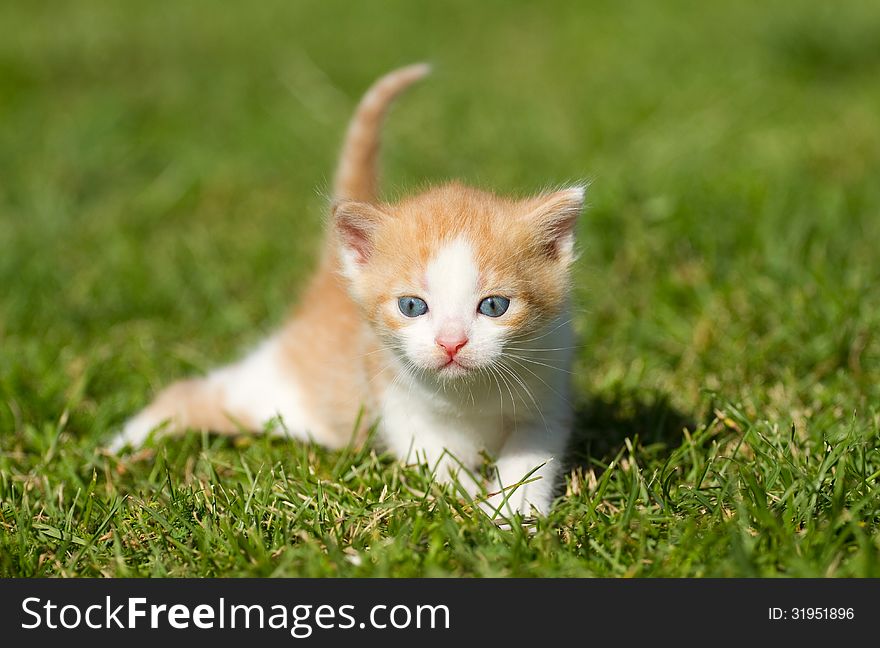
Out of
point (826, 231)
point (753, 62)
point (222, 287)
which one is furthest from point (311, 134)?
point (826, 231)

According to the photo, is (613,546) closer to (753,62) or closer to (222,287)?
(222,287)

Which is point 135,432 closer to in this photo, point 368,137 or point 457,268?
point 368,137

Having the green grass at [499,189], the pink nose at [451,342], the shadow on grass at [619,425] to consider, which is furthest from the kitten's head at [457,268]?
the shadow on grass at [619,425]

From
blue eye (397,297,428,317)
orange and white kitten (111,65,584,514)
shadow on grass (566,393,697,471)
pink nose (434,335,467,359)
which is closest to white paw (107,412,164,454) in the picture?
orange and white kitten (111,65,584,514)

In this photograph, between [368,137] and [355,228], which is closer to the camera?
[355,228]

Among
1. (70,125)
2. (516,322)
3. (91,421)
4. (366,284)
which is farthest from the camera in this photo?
(70,125)

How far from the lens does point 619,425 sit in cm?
309

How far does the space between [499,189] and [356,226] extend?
2.65ft

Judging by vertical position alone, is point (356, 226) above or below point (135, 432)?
above

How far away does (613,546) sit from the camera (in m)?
2.29

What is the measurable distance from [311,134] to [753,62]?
2927mm

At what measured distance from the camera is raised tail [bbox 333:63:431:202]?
3.36 metres

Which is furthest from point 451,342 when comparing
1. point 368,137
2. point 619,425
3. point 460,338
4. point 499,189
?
point 368,137

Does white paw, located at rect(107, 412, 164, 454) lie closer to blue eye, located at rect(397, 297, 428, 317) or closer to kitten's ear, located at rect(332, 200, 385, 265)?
kitten's ear, located at rect(332, 200, 385, 265)
